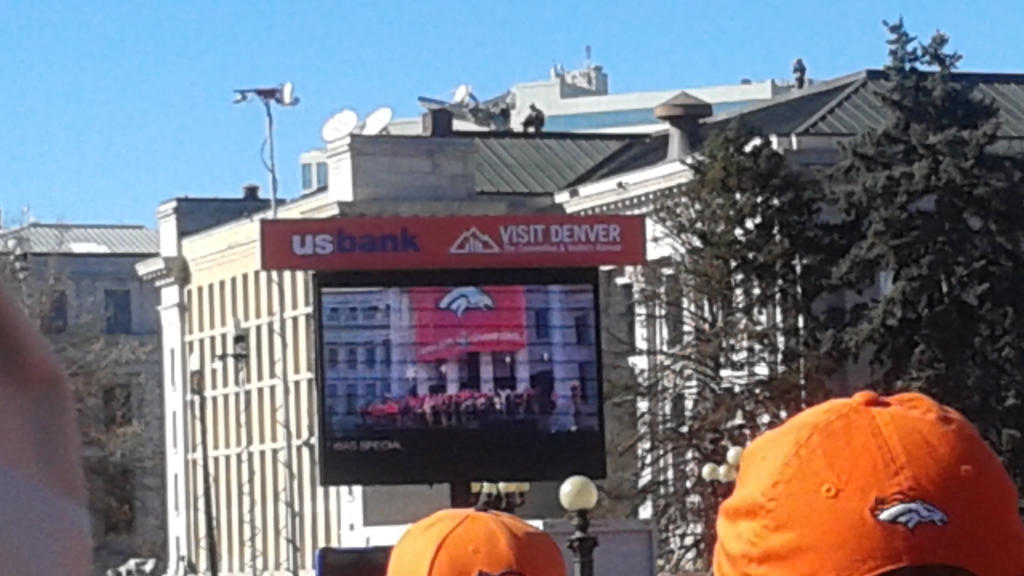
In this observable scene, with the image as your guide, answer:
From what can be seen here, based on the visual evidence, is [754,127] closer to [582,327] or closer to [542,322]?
[542,322]

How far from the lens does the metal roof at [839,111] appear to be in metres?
67.0

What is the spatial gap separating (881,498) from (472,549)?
4.64m

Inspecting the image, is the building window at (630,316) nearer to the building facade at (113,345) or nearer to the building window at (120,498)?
the building facade at (113,345)

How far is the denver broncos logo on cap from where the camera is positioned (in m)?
2.84

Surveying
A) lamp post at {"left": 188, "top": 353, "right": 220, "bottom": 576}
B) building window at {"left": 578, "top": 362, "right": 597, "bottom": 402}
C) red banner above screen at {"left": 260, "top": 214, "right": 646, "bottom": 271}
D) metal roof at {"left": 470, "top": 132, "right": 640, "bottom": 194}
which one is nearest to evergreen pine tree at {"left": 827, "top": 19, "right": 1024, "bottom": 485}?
red banner above screen at {"left": 260, "top": 214, "right": 646, "bottom": 271}

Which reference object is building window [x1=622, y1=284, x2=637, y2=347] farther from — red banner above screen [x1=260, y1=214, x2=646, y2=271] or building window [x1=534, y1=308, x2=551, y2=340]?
building window [x1=534, y1=308, x2=551, y2=340]

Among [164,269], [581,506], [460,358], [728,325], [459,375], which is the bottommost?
[581,506]

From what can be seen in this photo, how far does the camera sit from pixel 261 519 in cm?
8612

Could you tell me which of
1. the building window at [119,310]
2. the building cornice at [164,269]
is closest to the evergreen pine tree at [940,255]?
the building cornice at [164,269]

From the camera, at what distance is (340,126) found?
80.4 meters

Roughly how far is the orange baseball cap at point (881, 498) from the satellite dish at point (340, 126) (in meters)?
76.1

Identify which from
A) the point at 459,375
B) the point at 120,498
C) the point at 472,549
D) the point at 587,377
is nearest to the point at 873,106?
the point at 120,498

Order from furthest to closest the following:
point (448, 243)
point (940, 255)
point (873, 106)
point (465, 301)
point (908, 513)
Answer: point (873, 106) → point (940, 255) → point (448, 243) → point (465, 301) → point (908, 513)

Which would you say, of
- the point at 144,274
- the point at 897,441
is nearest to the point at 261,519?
the point at 144,274
